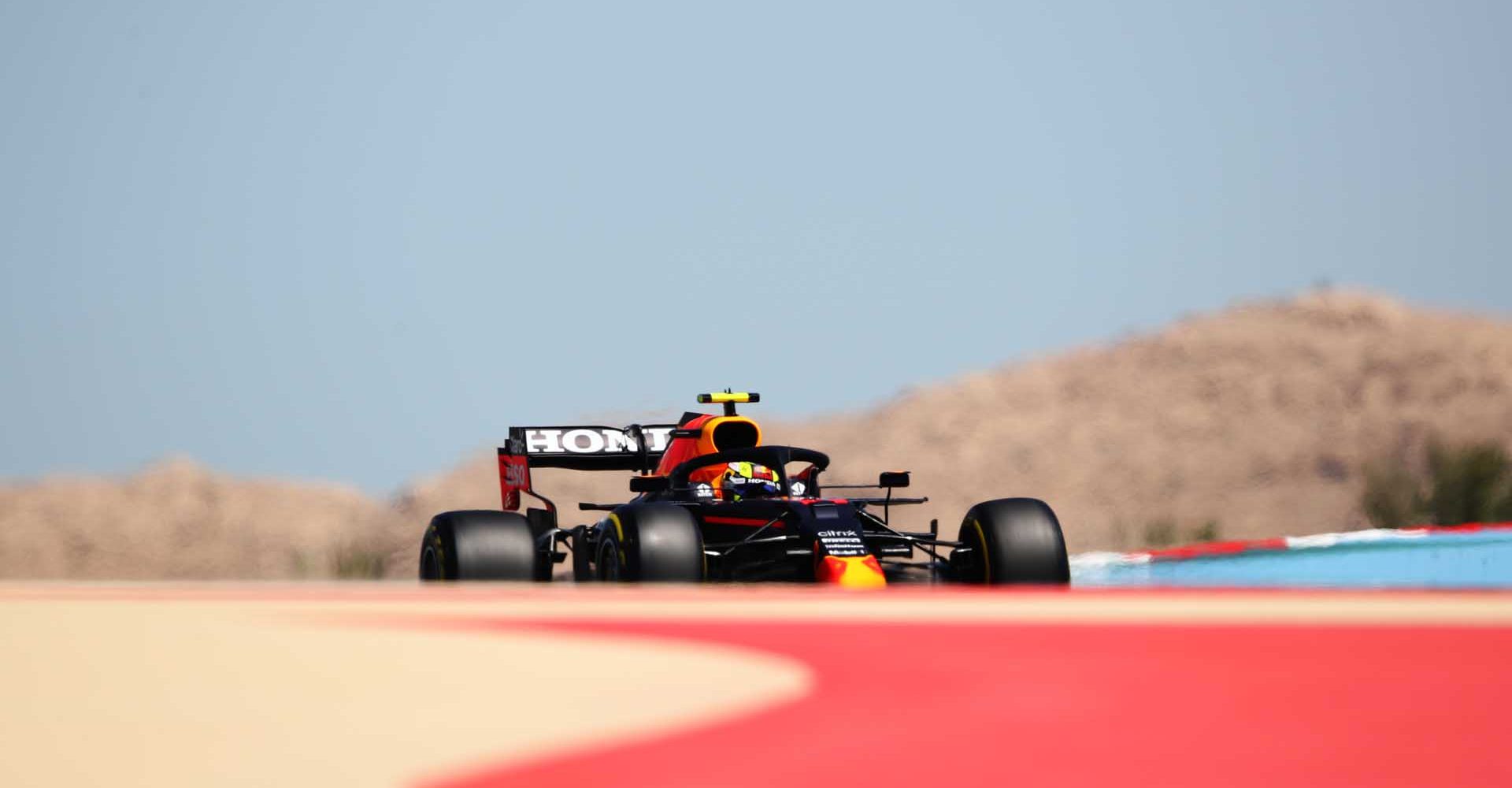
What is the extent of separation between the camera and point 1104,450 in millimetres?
53375

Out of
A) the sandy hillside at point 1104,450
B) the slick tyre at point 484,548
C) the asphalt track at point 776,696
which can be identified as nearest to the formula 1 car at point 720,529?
the slick tyre at point 484,548

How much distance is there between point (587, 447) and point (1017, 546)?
5.25 meters

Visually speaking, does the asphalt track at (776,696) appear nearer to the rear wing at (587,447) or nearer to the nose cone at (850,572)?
the nose cone at (850,572)

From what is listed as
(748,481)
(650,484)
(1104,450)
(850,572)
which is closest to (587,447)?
(650,484)

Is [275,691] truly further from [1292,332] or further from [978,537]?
[1292,332]

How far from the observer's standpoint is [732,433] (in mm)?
15836

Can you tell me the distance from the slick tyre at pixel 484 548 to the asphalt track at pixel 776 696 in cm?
499

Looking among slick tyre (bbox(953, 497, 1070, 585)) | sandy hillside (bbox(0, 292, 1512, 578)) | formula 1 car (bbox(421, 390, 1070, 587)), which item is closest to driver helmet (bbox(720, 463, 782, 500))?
formula 1 car (bbox(421, 390, 1070, 587))

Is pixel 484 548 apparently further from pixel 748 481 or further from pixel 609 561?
pixel 748 481

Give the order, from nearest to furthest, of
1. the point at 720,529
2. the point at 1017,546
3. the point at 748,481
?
the point at 1017,546, the point at 720,529, the point at 748,481

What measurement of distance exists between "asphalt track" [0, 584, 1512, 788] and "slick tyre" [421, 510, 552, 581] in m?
4.99

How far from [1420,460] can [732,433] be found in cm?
3489

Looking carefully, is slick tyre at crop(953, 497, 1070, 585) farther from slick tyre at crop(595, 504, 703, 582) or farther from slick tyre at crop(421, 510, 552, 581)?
slick tyre at crop(421, 510, 552, 581)

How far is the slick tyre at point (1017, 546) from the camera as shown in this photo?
13.3 m
